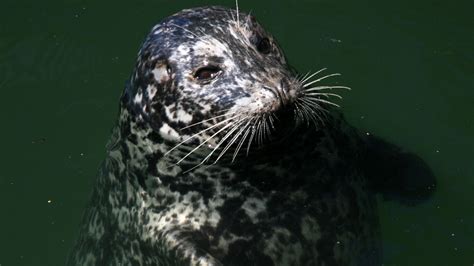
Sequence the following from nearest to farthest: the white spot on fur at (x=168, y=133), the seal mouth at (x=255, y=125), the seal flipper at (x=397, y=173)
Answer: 1. the seal mouth at (x=255, y=125)
2. the white spot on fur at (x=168, y=133)
3. the seal flipper at (x=397, y=173)

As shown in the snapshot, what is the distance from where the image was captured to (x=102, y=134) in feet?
27.2

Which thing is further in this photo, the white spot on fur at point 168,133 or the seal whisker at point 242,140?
the white spot on fur at point 168,133

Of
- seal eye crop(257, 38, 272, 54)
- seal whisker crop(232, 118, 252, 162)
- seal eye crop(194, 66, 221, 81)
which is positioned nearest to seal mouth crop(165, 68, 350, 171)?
seal whisker crop(232, 118, 252, 162)

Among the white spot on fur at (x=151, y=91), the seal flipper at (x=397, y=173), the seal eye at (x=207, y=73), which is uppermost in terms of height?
the seal eye at (x=207, y=73)

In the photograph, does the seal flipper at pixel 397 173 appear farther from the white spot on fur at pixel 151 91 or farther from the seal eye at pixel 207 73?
the white spot on fur at pixel 151 91

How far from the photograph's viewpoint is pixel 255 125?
5.29m

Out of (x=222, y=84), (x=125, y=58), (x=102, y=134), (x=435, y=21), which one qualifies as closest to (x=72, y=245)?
(x=102, y=134)

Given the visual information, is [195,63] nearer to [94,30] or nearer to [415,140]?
[415,140]

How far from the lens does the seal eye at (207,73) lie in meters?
5.61

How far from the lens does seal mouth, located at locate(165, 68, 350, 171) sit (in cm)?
519

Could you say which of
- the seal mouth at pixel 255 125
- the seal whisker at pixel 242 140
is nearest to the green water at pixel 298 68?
the seal mouth at pixel 255 125

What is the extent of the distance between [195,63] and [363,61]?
323 cm

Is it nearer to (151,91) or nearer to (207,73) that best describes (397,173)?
(207,73)

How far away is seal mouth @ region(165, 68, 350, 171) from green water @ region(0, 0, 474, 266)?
180cm
